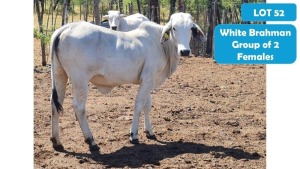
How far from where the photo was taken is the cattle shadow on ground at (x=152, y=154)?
5.03m

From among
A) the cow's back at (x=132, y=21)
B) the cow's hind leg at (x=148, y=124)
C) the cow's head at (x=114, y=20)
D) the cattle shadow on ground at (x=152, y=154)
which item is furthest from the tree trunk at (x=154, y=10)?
the cattle shadow on ground at (x=152, y=154)

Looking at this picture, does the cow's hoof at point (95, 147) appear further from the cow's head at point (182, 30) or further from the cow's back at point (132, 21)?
the cow's back at point (132, 21)

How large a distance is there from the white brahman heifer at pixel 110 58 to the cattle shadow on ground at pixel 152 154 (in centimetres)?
20

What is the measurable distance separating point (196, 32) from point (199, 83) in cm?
286

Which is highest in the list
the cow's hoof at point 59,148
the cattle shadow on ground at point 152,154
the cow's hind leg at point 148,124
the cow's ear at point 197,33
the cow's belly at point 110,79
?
the cow's ear at point 197,33

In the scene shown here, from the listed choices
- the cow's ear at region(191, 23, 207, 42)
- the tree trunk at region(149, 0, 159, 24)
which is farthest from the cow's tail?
the tree trunk at region(149, 0, 159, 24)

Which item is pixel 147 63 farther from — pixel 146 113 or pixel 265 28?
pixel 265 28

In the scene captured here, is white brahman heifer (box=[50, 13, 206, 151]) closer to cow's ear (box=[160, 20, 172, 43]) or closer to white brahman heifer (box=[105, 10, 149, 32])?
cow's ear (box=[160, 20, 172, 43])

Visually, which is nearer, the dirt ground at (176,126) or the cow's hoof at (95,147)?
the dirt ground at (176,126)

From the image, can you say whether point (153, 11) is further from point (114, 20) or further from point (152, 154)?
point (152, 154)

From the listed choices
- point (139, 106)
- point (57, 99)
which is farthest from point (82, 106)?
point (139, 106)

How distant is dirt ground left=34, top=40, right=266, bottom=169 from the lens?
5.06 meters
